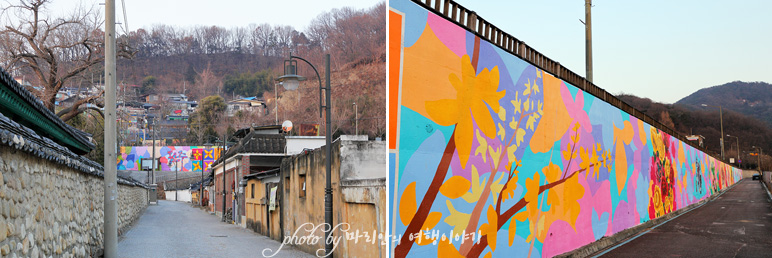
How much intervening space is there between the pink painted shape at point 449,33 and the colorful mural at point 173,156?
79233mm

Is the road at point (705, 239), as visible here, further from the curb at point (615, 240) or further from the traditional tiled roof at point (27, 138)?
the traditional tiled roof at point (27, 138)

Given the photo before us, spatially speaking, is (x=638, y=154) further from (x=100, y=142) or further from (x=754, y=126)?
(x=754, y=126)

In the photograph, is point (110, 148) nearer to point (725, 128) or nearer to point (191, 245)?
point (191, 245)

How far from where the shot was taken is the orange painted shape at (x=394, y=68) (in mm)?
7996

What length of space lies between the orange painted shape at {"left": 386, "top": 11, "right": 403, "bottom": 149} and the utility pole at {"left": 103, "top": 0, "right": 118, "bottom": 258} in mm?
8440

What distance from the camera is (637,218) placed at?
20.0m

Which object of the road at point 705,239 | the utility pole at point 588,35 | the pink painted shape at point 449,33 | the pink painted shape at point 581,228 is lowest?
the road at point 705,239

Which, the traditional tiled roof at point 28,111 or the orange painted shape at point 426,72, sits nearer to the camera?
the orange painted shape at point 426,72

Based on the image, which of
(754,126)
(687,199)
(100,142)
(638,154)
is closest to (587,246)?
(638,154)

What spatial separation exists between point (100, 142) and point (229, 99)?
288 feet

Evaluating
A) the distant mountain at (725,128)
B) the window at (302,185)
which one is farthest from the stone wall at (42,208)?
the distant mountain at (725,128)

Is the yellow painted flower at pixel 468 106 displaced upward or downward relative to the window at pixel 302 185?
upward

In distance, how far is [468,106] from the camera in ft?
32.1

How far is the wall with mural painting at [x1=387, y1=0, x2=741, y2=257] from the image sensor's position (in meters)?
8.41
